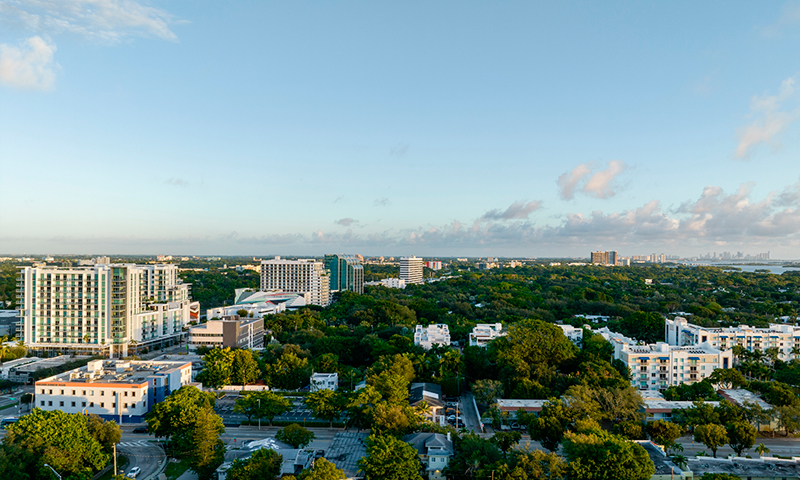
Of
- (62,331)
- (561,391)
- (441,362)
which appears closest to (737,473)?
(561,391)

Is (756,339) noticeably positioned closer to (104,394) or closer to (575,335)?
(575,335)

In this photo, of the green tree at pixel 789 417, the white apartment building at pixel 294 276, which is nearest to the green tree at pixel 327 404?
the green tree at pixel 789 417

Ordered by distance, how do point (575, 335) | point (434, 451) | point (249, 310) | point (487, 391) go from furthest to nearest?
point (249, 310) < point (575, 335) < point (487, 391) < point (434, 451)

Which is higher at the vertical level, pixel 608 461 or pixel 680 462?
pixel 608 461

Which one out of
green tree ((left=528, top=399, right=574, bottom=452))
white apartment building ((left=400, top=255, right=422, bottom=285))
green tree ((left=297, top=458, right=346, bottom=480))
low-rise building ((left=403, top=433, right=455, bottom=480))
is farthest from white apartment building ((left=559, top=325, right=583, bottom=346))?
white apartment building ((left=400, top=255, right=422, bottom=285))

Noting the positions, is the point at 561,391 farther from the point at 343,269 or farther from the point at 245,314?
the point at 343,269

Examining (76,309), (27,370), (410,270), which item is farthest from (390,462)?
(410,270)

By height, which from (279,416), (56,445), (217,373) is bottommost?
(279,416)
